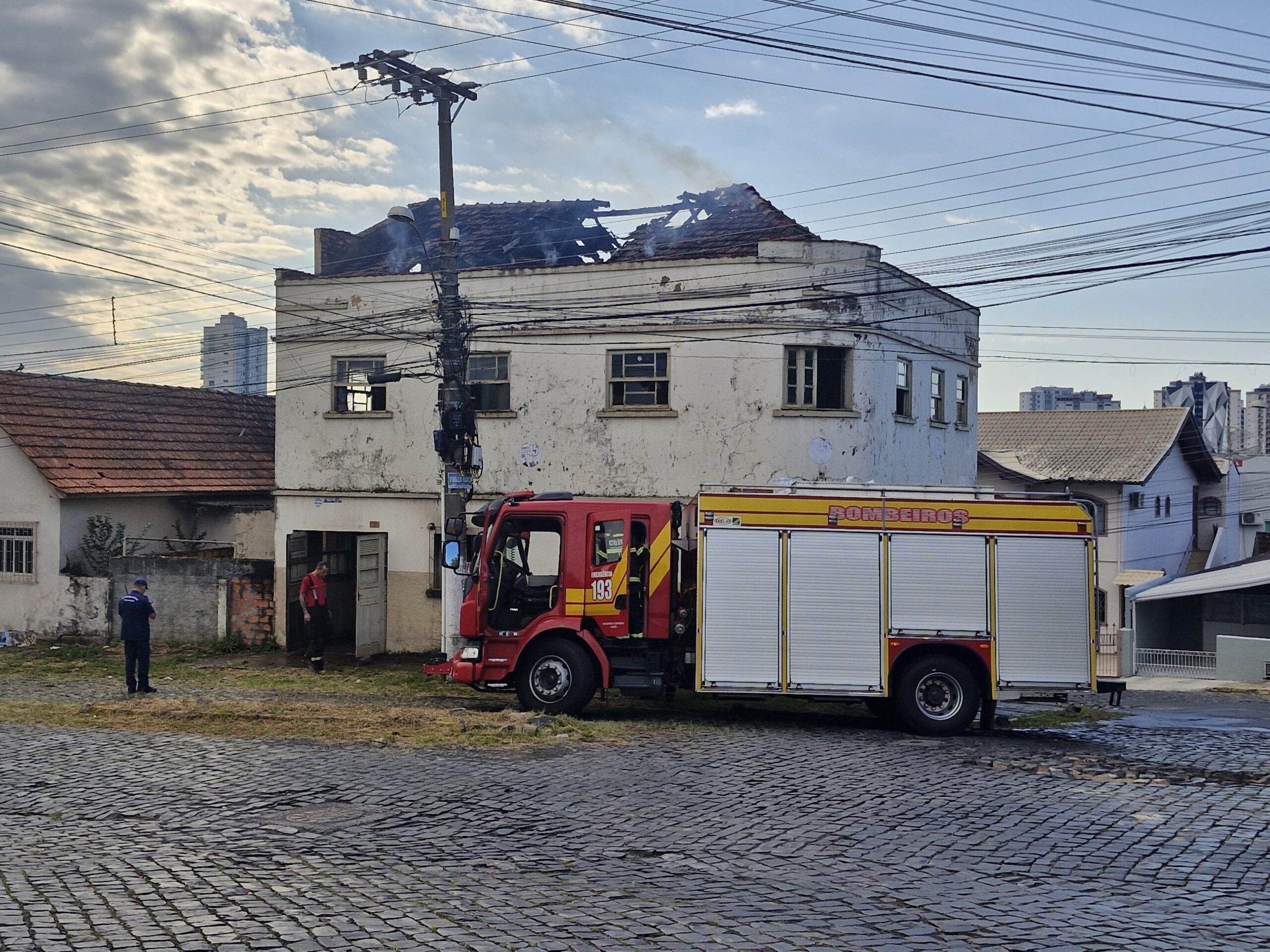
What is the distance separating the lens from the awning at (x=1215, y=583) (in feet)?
94.2

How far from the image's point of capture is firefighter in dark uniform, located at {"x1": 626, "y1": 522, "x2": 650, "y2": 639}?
1398 cm

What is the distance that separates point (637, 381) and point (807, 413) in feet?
9.94

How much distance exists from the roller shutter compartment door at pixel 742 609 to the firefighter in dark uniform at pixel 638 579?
0.92 metres

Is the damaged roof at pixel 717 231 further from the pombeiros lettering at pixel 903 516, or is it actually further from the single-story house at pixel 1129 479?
the single-story house at pixel 1129 479

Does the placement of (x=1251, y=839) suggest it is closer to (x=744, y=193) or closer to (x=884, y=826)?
(x=884, y=826)

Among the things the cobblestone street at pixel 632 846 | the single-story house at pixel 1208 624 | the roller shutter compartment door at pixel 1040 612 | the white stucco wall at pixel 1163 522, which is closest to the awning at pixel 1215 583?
the single-story house at pixel 1208 624

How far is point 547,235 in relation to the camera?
25812 millimetres

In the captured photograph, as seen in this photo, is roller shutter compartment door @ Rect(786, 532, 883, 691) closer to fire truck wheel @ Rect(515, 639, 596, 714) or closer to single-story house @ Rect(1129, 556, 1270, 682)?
fire truck wheel @ Rect(515, 639, 596, 714)

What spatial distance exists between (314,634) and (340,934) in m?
13.1

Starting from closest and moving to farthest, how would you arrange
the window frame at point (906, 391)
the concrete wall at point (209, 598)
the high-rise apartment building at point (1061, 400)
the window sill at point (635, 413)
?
the window sill at point (635, 413) → the window frame at point (906, 391) → the concrete wall at point (209, 598) → the high-rise apartment building at point (1061, 400)

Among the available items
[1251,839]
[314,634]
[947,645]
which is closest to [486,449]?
[314,634]

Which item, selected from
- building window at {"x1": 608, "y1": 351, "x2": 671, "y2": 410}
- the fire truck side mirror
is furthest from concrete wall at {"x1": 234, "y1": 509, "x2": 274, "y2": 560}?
the fire truck side mirror

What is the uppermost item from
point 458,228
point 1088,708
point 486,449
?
point 458,228

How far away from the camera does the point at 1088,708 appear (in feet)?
55.4
